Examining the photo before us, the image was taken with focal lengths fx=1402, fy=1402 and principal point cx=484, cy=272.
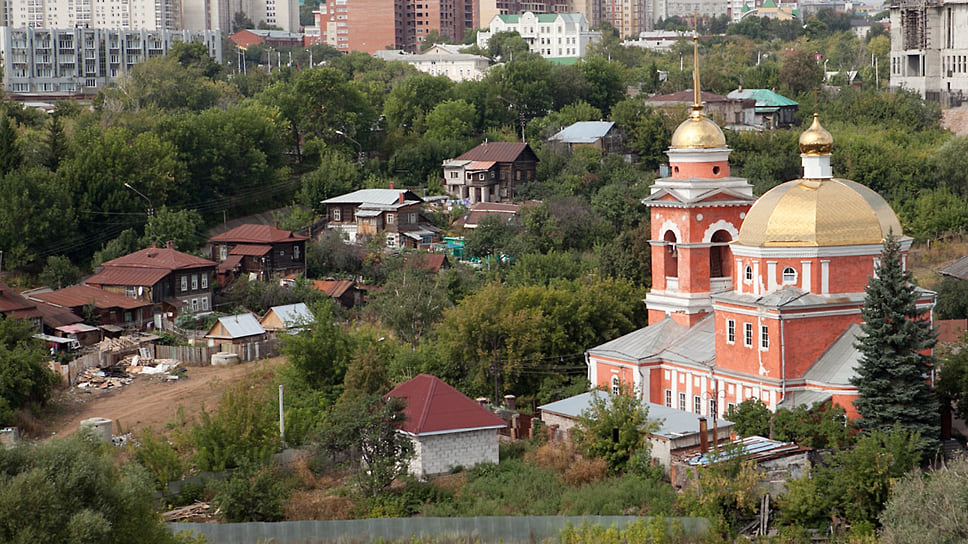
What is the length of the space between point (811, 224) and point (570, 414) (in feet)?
21.4

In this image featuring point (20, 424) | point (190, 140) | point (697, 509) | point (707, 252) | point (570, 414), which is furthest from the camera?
point (190, 140)

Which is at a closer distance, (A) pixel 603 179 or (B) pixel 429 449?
(B) pixel 429 449

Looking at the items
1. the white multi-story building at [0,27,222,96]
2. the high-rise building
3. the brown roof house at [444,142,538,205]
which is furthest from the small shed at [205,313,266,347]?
the high-rise building

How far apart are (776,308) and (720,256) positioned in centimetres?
514

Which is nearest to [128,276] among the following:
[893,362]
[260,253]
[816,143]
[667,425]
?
[260,253]

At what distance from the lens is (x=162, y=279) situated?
4603cm

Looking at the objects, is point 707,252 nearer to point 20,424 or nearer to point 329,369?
point 329,369

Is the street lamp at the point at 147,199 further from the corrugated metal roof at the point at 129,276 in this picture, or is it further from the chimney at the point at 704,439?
the chimney at the point at 704,439

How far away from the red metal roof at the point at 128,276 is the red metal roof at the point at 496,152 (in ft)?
64.3

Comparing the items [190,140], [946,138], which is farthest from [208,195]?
[946,138]

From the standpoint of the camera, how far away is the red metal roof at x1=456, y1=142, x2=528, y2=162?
61.6 meters

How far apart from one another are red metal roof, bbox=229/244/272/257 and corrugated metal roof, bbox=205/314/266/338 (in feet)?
22.1

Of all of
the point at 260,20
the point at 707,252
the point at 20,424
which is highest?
the point at 260,20

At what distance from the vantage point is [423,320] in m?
40.8
